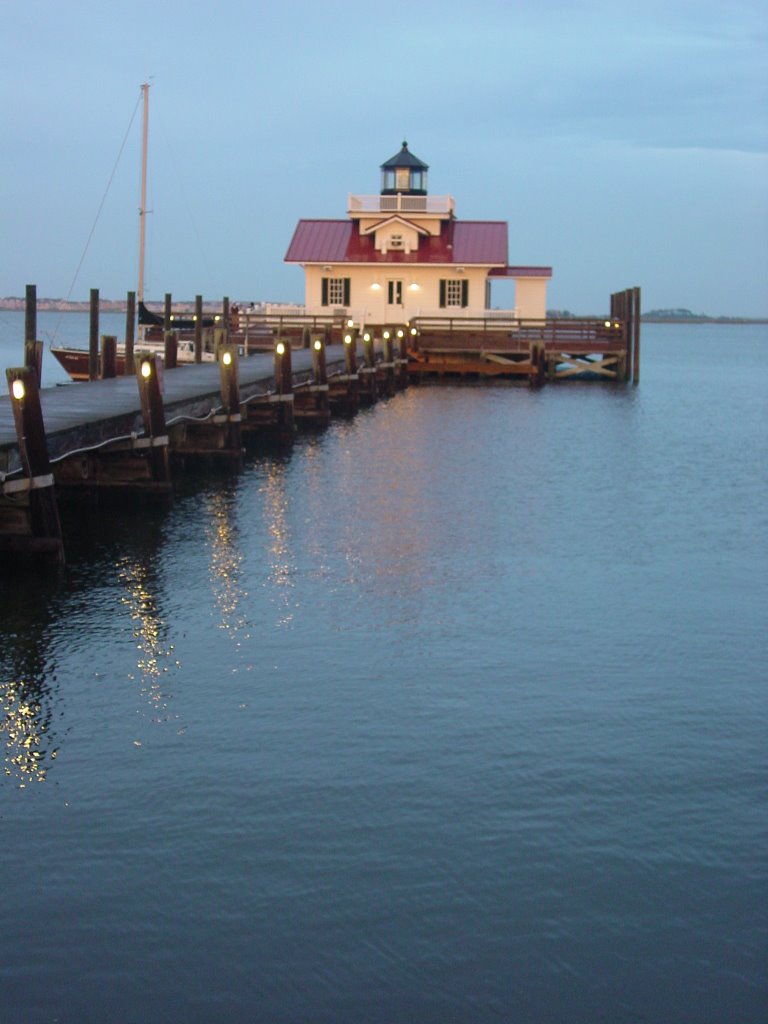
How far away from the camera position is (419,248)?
60.5 meters

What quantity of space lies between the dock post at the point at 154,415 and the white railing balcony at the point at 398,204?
4070 centimetres

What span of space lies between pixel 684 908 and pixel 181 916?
9.95 feet

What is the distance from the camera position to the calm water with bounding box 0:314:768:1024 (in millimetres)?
7770

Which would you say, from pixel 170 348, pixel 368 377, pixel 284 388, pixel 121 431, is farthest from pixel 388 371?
pixel 121 431

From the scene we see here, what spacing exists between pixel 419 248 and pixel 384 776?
169ft

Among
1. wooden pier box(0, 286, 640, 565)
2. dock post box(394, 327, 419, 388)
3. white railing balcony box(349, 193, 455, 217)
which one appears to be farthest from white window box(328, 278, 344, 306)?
dock post box(394, 327, 419, 388)

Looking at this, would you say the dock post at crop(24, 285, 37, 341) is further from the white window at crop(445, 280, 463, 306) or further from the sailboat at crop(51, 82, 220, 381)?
the white window at crop(445, 280, 463, 306)

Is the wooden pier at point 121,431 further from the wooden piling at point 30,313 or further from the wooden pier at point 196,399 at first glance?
the wooden piling at point 30,313

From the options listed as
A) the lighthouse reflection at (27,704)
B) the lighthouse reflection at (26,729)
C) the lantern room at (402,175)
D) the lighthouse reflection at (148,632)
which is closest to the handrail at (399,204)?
the lantern room at (402,175)

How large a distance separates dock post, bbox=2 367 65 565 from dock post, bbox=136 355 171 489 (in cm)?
447

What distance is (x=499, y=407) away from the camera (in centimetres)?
4409

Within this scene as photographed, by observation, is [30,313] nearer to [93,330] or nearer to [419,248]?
[93,330]

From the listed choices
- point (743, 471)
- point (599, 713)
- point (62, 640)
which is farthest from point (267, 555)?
point (743, 471)

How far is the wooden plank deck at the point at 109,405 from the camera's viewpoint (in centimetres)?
1841
